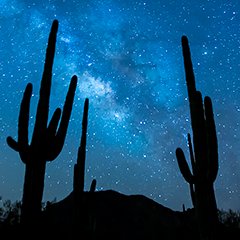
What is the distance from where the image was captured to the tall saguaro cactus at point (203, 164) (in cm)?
671

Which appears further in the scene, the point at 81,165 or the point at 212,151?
the point at 81,165

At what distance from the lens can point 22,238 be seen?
18.6 ft

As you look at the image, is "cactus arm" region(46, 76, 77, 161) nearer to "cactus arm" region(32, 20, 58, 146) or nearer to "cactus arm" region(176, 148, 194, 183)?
"cactus arm" region(32, 20, 58, 146)

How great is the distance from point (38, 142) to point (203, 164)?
3248 mm

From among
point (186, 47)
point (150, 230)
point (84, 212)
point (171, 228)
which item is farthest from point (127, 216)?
point (186, 47)

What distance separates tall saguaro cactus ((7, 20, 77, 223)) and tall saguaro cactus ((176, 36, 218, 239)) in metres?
2.51

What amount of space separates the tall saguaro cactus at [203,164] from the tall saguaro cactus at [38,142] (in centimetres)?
251

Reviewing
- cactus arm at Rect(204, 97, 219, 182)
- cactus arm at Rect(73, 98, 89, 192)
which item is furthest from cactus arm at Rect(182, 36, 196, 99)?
cactus arm at Rect(73, 98, 89, 192)

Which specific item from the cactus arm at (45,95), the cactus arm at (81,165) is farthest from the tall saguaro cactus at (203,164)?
the cactus arm at (81,165)

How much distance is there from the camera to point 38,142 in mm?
6441

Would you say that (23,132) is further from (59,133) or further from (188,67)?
(188,67)

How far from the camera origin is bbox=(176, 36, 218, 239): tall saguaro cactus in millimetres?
6711

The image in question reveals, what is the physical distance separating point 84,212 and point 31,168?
453 cm

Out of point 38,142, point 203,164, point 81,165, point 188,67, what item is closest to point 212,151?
point 203,164
